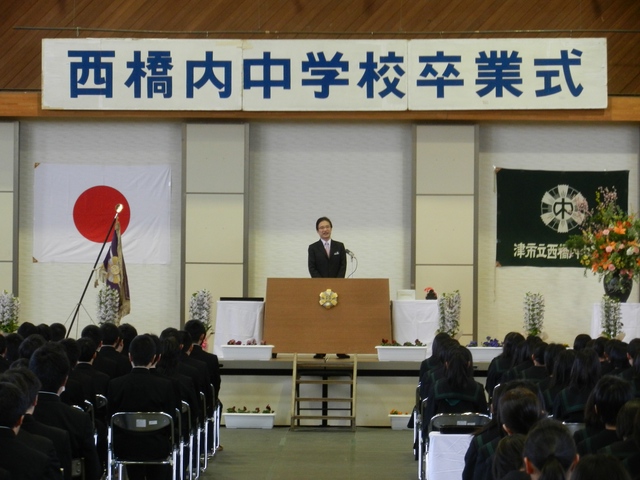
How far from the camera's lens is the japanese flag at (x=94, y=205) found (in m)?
13.3

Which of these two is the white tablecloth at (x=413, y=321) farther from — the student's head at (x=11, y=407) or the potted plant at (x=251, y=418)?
the student's head at (x=11, y=407)

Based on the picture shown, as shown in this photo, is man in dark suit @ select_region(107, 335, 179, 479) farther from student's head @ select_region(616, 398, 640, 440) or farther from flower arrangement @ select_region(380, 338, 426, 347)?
flower arrangement @ select_region(380, 338, 426, 347)

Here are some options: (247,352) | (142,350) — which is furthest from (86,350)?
(247,352)

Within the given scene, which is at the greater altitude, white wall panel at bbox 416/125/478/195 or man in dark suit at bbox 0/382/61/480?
white wall panel at bbox 416/125/478/195

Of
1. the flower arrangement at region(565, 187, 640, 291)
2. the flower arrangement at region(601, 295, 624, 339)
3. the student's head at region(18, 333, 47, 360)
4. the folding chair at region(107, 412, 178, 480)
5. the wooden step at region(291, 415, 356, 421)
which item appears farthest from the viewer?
the flower arrangement at region(565, 187, 640, 291)

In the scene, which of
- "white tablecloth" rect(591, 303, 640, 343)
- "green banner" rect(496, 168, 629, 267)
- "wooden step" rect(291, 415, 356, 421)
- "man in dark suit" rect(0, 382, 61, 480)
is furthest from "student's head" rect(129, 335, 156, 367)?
"green banner" rect(496, 168, 629, 267)

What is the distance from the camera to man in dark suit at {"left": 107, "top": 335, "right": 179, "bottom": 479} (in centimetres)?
596

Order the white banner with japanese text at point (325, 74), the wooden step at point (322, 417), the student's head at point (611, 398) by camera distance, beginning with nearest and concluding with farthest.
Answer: the student's head at point (611, 398)
the wooden step at point (322, 417)
the white banner with japanese text at point (325, 74)

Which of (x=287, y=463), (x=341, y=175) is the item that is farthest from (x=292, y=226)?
(x=287, y=463)

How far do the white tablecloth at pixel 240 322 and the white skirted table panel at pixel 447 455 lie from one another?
506 centimetres

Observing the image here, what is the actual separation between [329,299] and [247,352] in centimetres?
97

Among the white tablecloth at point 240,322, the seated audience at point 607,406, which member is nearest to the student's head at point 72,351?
the seated audience at point 607,406

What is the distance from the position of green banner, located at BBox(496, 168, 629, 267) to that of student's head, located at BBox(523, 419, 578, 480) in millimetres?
10312

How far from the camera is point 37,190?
13305 millimetres
